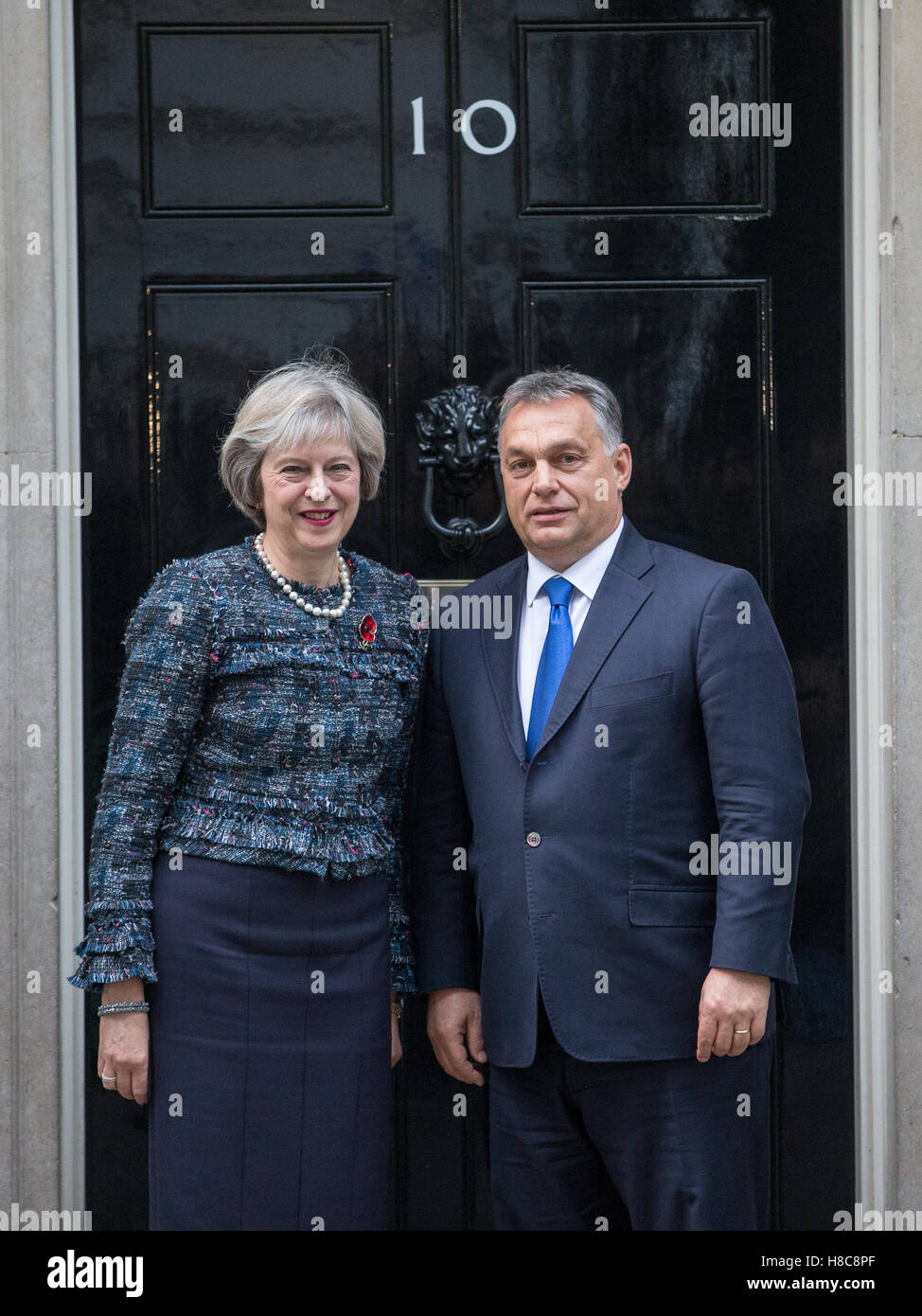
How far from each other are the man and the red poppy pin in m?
0.26

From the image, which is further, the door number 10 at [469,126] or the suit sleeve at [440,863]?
the door number 10 at [469,126]

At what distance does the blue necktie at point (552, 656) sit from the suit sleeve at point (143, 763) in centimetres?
67

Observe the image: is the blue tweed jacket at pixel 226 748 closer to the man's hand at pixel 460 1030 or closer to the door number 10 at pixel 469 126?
the man's hand at pixel 460 1030

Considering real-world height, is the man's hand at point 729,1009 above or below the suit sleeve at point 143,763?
below

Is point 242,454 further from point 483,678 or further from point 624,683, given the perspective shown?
point 624,683

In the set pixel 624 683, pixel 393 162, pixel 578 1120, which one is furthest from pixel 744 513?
pixel 578 1120

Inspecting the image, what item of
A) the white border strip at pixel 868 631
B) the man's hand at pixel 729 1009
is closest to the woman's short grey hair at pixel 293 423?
the man's hand at pixel 729 1009

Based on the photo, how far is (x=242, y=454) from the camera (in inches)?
109

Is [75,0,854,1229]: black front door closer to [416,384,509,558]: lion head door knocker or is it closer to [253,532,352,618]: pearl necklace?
[416,384,509,558]: lion head door knocker

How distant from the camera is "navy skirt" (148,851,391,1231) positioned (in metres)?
2.66

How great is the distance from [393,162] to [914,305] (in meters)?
1.42

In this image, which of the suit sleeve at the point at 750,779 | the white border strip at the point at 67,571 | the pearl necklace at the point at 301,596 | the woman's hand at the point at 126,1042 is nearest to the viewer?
the suit sleeve at the point at 750,779

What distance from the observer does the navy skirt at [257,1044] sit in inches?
105

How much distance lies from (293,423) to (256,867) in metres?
0.91
